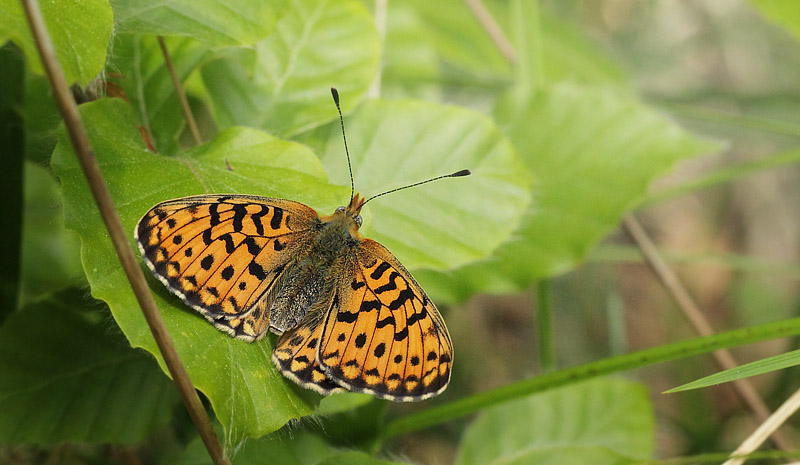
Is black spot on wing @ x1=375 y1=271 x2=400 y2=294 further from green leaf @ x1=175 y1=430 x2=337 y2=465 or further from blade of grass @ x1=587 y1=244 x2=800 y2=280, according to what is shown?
blade of grass @ x1=587 y1=244 x2=800 y2=280

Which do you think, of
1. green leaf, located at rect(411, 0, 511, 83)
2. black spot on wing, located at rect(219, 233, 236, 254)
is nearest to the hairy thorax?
black spot on wing, located at rect(219, 233, 236, 254)

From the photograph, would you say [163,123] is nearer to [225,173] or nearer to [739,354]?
[225,173]

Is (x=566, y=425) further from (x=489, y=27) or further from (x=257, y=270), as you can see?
(x=489, y=27)

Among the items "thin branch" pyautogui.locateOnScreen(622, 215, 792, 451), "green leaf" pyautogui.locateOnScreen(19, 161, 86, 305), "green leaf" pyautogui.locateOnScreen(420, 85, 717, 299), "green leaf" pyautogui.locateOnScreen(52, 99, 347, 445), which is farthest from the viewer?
"green leaf" pyautogui.locateOnScreen(19, 161, 86, 305)

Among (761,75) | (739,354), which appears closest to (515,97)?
(739,354)

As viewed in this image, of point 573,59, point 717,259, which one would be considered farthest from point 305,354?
point 573,59

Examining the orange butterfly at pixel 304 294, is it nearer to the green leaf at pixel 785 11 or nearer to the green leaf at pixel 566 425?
the green leaf at pixel 566 425

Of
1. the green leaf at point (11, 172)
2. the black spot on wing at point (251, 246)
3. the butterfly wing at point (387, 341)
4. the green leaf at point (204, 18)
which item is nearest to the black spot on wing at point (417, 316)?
the butterfly wing at point (387, 341)
